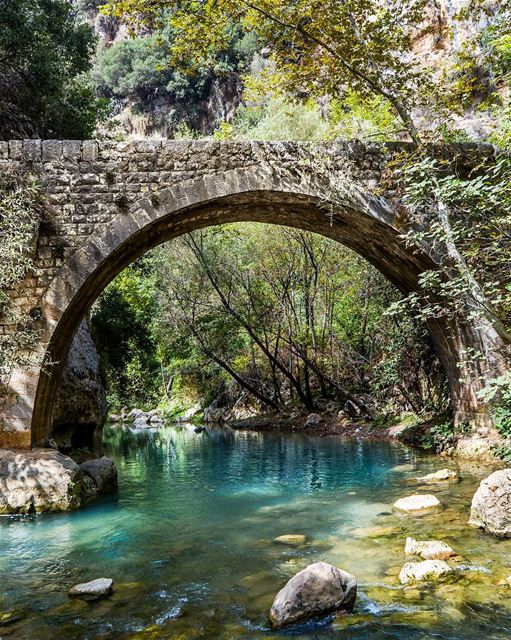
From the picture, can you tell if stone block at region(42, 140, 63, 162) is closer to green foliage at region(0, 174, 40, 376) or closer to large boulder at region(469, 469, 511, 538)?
green foliage at region(0, 174, 40, 376)

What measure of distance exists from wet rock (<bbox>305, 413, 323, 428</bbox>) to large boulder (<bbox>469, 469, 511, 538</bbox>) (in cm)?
974

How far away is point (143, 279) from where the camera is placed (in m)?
27.5

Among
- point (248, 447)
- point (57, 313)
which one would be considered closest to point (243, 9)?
point (57, 313)

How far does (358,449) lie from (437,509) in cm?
515

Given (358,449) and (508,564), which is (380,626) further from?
(358,449)

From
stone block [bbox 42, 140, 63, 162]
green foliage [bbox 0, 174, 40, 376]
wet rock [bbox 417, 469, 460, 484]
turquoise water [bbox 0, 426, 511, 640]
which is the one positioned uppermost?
stone block [bbox 42, 140, 63, 162]

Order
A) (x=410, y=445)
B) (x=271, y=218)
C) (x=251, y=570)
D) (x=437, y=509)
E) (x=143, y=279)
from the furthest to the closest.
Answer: (x=143, y=279), (x=410, y=445), (x=271, y=218), (x=437, y=509), (x=251, y=570)

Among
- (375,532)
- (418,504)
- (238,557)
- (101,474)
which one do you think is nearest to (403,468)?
(418,504)

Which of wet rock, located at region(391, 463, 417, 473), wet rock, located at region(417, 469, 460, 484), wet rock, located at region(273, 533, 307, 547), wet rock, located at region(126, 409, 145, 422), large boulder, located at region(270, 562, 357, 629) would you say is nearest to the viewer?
large boulder, located at region(270, 562, 357, 629)

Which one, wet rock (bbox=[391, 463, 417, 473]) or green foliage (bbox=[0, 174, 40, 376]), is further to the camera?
wet rock (bbox=[391, 463, 417, 473])

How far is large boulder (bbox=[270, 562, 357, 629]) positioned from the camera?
3.18m

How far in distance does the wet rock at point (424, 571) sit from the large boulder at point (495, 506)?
1.08m

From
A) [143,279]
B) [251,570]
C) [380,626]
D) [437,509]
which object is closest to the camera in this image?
[380,626]

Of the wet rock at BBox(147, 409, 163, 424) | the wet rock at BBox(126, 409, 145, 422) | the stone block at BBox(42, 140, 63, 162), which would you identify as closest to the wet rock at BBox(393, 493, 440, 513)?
the stone block at BBox(42, 140, 63, 162)
